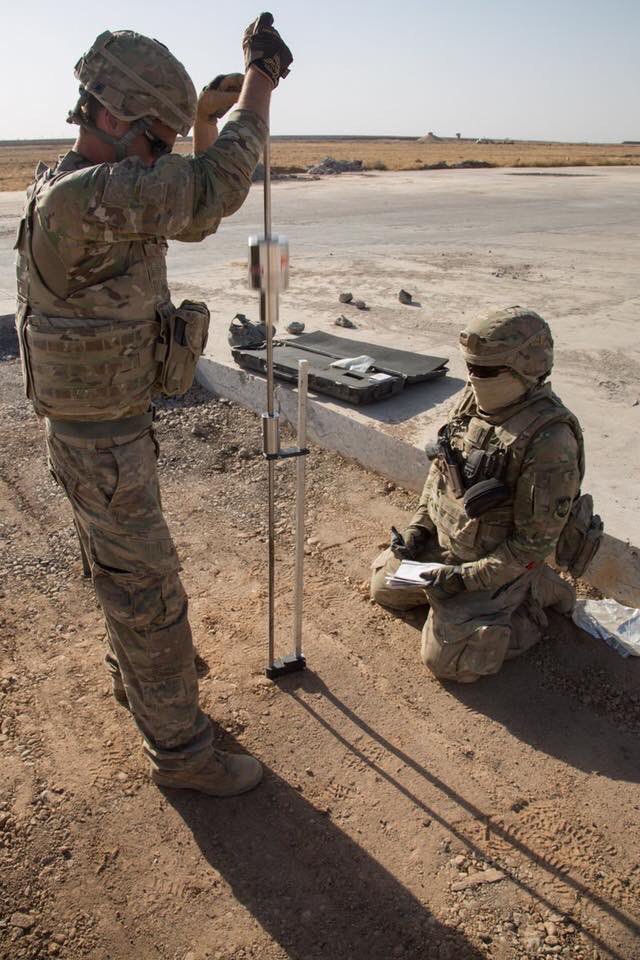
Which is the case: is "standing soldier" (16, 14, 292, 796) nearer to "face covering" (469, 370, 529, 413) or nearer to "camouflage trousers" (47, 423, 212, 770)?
"camouflage trousers" (47, 423, 212, 770)

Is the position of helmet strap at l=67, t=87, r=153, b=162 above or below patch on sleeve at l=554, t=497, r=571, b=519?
above

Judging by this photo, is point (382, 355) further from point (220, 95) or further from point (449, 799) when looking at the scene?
point (449, 799)

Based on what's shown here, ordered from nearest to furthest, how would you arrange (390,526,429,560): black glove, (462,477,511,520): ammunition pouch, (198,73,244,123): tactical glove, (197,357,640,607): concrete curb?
(198,73,244,123): tactical glove → (462,477,511,520): ammunition pouch → (390,526,429,560): black glove → (197,357,640,607): concrete curb

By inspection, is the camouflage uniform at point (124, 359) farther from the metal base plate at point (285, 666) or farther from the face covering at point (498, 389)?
the face covering at point (498, 389)

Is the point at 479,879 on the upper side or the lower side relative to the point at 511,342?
lower

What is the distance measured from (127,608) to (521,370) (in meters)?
1.66

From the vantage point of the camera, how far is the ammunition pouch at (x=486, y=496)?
2.93 m

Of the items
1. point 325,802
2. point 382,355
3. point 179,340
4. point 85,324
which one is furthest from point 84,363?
point 382,355

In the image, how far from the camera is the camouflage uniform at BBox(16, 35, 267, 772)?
199cm

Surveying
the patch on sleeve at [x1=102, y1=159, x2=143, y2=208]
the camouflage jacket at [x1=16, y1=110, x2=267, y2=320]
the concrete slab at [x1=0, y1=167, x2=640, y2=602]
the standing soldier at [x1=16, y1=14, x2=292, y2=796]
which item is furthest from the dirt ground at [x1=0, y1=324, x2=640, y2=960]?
the patch on sleeve at [x1=102, y1=159, x2=143, y2=208]

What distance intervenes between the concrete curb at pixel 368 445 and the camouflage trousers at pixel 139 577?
1651 mm

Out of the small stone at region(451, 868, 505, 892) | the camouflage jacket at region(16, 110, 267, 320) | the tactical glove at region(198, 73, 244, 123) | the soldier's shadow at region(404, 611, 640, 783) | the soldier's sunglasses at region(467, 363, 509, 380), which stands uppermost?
the tactical glove at region(198, 73, 244, 123)

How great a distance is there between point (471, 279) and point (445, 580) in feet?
20.9

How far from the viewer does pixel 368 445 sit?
16.1 ft
